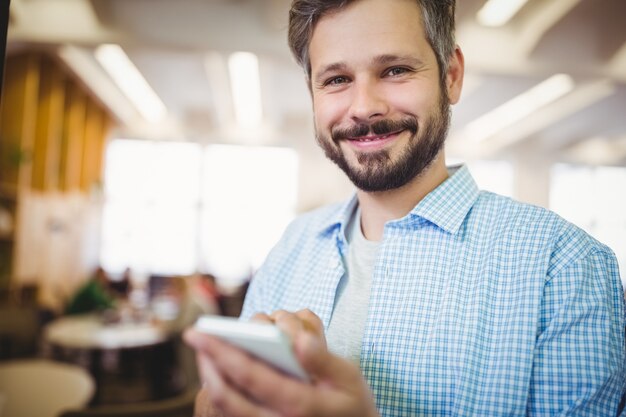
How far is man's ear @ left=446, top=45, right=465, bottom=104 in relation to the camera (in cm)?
110

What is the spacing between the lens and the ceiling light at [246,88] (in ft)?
20.9

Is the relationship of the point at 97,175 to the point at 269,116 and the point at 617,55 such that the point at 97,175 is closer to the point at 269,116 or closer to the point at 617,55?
the point at 269,116

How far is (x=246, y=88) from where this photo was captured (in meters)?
7.75

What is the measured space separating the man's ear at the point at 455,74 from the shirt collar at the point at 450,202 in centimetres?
18

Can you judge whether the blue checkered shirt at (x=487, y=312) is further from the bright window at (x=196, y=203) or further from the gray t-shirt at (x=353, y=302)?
the bright window at (x=196, y=203)

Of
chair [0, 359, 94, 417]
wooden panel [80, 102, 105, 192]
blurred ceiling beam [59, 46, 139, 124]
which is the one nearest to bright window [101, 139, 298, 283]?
wooden panel [80, 102, 105, 192]

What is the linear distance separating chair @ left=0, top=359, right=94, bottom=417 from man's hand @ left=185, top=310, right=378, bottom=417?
1.74 m

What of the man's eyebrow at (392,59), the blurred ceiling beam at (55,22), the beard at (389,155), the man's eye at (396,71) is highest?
the blurred ceiling beam at (55,22)

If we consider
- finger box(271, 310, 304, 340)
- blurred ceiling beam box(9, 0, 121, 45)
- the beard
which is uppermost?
blurred ceiling beam box(9, 0, 121, 45)

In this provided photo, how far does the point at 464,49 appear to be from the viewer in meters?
1.17

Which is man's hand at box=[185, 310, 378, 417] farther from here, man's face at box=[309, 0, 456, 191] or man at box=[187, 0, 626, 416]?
man's face at box=[309, 0, 456, 191]

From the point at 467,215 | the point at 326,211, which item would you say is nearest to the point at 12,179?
the point at 326,211

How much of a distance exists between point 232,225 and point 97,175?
2.87 m

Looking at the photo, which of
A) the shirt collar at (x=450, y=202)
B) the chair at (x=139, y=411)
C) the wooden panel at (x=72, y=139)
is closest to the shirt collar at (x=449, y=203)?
the shirt collar at (x=450, y=202)
